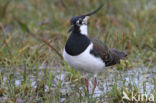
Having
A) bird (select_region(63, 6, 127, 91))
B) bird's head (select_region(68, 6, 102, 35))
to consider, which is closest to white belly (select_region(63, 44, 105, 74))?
bird (select_region(63, 6, 127, 91))

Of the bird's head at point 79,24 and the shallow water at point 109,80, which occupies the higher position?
the bird's head at point 79,24

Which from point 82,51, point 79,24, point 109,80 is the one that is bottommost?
point 109,80

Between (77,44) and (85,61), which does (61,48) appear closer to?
(77,44)

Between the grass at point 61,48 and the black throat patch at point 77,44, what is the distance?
0.40 m

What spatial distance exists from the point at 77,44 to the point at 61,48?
3.50ft

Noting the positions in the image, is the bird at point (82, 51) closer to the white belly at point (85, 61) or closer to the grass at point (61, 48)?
the white belly at point (85, 61)

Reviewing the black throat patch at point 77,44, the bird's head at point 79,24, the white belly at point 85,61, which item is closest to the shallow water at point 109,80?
the white belly at point 85,61

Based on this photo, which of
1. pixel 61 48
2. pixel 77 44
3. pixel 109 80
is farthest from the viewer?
pixel 61 48

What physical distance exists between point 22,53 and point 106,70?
1.31 m

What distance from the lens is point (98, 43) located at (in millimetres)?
4742

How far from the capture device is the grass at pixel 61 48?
4.41m

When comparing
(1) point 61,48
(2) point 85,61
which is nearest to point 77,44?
(2) point 85,61

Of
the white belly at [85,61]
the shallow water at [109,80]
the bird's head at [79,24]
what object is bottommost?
the shallow water at [109,80]

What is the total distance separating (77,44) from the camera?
4.45 m
